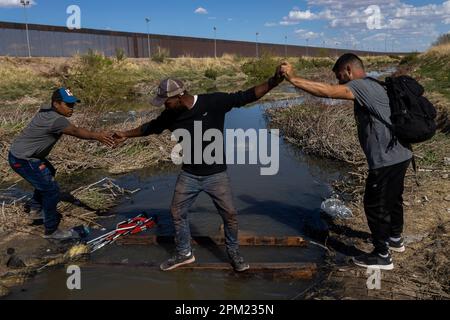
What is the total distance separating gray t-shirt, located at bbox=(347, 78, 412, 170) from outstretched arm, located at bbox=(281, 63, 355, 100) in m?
0.09

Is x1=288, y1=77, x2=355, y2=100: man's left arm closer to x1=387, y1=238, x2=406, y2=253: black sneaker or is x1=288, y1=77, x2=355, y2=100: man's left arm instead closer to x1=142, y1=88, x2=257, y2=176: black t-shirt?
x1=142, y1=88, x2=257, y2=176: black t-shirt

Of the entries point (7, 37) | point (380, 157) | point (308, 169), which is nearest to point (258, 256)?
point (380, 157)

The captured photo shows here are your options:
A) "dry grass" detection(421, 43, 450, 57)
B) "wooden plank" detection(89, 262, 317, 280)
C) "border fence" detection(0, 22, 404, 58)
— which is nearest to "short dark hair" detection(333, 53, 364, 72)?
"wooden plank" detection(89, 262, 317, 280)

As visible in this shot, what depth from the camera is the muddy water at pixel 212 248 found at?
4.32m

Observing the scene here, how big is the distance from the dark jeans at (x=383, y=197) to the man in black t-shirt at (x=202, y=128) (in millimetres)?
1309

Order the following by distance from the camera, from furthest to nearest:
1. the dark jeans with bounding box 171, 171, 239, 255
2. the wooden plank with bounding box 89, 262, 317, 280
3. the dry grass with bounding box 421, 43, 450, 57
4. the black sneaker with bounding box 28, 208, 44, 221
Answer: the dry grass with bounding box 421, 43, 450, 57 → the black sneaker with bounding box 28, 208, 44, 221 → the wooden plank with bounding box 89, 262, 317, 280 → the dark jeans with bounding box 171, 171, 239, 255

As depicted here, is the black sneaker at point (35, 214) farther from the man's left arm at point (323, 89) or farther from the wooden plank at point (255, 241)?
the man's left arm at point (323, 89)

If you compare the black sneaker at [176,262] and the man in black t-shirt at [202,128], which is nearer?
the man in black t-shirt at [202,128]

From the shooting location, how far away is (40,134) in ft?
16.8

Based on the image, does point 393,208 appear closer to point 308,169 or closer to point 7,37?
point 308,169

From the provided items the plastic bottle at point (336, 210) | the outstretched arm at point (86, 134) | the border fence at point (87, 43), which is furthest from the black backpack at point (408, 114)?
the border fence at point (87, 43)

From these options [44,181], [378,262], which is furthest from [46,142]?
[378,262]
